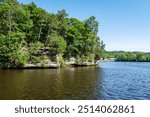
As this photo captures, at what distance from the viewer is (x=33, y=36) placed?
71.1 m

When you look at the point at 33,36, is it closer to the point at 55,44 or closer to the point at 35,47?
the point at 35,47

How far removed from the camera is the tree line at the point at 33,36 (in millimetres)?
61828

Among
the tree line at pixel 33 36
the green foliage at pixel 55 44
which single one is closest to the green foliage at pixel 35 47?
the tree line at pixel 33 36

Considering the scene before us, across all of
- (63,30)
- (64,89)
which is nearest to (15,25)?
(63,30)

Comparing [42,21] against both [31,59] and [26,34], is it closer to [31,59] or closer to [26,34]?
[26,34]

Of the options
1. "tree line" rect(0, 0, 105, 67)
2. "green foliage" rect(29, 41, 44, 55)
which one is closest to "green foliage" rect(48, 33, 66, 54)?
"tree line" rect(0, 0, 105, 67)

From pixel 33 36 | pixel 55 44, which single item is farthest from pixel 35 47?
pixel 55 44

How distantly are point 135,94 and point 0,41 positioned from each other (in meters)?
40.3

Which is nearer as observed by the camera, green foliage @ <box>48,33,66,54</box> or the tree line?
the tree line

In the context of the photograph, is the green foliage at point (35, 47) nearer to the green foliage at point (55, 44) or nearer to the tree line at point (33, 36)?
the tree line at point (33, 36)

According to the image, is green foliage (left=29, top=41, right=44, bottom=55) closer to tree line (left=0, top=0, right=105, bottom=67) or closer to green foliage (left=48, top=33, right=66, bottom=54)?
tree line (left=0, top=0, right=105, bottom=67)

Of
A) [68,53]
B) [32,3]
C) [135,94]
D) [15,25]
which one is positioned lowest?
[135,94]

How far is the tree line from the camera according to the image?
61828mm

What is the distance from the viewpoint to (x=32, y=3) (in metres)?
78.1
